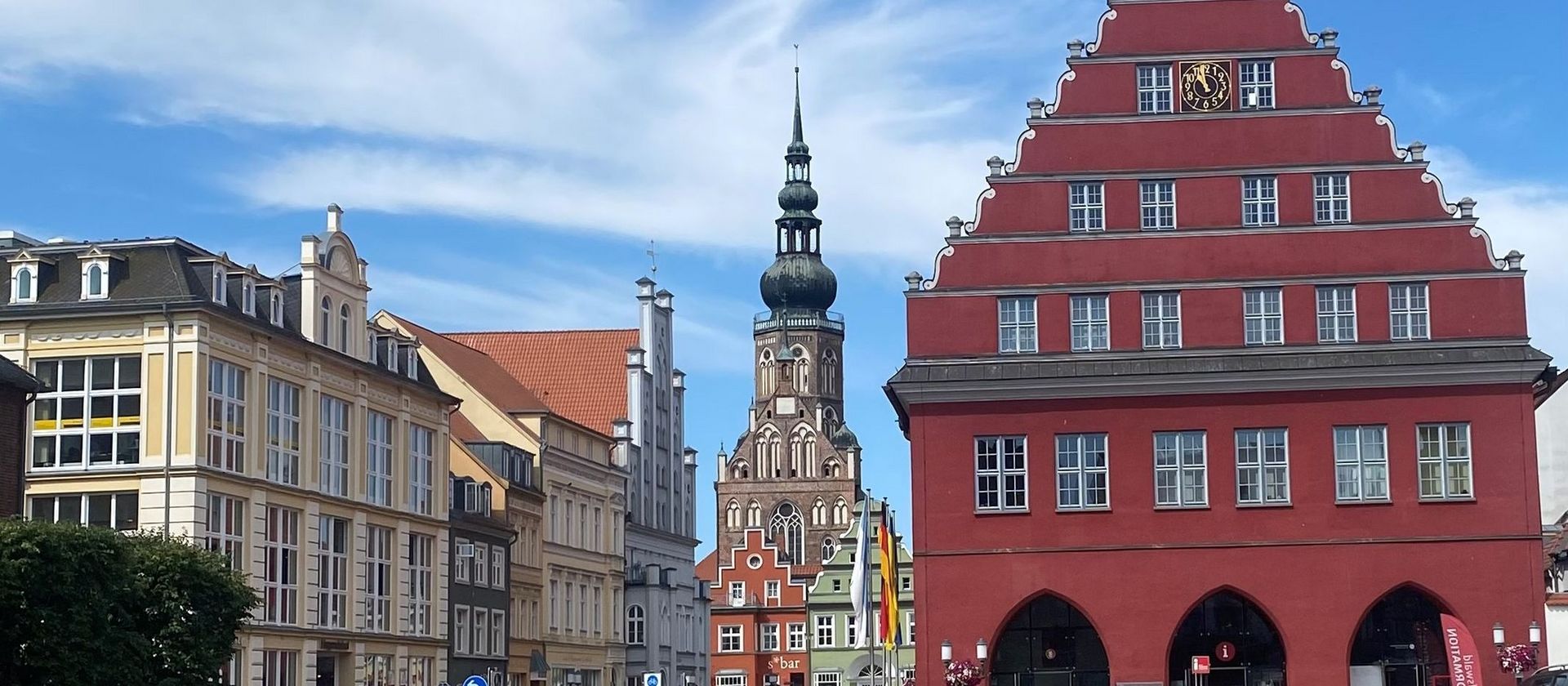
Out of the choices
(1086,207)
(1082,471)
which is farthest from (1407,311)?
(1082,471)

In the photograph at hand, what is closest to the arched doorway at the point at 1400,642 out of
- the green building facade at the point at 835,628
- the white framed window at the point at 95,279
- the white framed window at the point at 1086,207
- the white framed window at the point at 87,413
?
the white framed window at the point at 1086,207

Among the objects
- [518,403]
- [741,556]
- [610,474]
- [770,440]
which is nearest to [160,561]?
[518,403]

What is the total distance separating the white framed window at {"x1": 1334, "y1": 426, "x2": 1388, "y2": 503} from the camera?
1889 inches

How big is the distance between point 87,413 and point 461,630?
17.7 m

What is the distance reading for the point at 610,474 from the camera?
257 feet

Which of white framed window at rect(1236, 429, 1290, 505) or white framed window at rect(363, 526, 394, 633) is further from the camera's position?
white framed window at rect(363, 526, 394, 633)

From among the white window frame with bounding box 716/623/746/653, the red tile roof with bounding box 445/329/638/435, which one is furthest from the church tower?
the red tile roof with bounding box 445/329/638/435

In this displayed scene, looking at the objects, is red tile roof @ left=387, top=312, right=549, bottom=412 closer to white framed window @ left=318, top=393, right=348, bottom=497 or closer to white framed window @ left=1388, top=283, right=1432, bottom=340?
white framed window @ left=318, top=393, right=348, bottom=497

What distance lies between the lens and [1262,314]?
48875 mm

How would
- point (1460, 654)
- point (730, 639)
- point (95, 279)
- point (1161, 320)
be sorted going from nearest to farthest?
point (1460, 654), point (95, 279), point (1161, 320), point (730, 639)

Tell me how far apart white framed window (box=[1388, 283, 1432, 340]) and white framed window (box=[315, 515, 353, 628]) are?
2519cm

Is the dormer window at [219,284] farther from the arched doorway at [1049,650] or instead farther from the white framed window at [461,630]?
the arched doorway at [1049,650]

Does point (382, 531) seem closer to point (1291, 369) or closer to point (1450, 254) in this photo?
point (1291, 369)

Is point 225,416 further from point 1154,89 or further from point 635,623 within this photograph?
point 635,623
